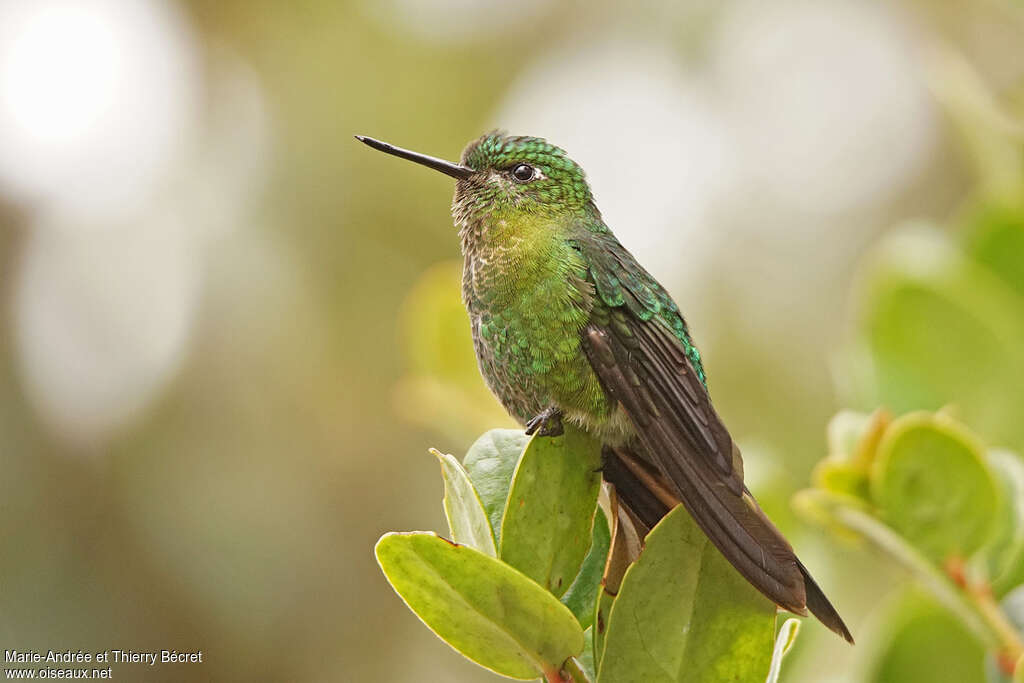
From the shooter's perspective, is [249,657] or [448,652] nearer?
[249,657]

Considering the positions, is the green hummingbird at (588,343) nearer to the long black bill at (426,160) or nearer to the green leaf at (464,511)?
the long black bill at (426,160)

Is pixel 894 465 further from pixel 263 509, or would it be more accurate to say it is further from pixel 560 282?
pixel 263 509

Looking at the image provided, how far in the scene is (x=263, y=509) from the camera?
5930 mm

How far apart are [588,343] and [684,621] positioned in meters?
0.69

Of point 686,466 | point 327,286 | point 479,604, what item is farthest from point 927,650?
point 327,286

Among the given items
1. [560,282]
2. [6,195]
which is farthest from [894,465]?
[6,195]

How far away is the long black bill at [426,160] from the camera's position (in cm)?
198

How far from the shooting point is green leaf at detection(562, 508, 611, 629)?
1.45 m

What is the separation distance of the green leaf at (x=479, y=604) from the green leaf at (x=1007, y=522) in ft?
2.57

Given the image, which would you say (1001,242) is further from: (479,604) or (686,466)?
(479,604)

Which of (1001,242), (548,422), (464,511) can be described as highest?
(1001,242)

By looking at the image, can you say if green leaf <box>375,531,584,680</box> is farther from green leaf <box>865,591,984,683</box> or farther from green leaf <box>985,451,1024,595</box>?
green leaf <box>865,591,984,683</box>

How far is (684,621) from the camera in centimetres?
133

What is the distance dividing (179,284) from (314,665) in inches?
94.9
